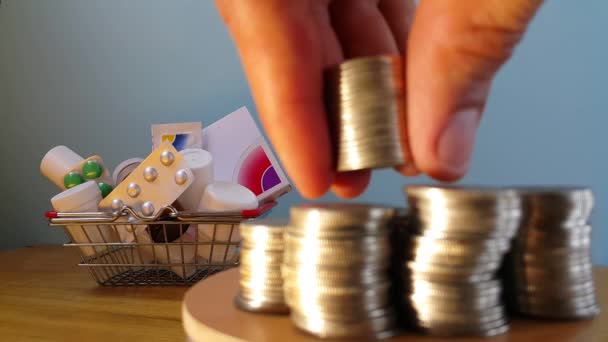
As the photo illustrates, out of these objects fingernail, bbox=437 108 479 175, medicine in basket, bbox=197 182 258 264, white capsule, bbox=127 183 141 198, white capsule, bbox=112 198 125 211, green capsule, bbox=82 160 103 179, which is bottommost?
medicine in basket, bbox=197 182 258 264

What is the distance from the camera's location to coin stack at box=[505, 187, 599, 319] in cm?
39

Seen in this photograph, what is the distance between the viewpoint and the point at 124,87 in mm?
1137

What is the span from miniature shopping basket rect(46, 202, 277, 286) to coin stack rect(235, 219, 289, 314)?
10.3 inches

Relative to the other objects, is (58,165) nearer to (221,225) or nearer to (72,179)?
(72,179)

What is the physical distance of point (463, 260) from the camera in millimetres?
355

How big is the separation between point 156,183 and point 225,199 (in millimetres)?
93

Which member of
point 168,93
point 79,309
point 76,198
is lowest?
point 79,309

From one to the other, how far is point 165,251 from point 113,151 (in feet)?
1.54

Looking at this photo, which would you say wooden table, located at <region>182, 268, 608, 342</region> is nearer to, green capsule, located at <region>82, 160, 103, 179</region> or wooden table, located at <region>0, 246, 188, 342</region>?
wooden table, located at <region>0, 246, 188, 342</region>

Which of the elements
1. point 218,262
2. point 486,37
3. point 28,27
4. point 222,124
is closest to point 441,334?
point 486,37

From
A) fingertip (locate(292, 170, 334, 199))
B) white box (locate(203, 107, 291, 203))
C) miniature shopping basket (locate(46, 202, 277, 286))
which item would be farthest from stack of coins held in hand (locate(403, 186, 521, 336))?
white box (locate(203, 107, 291, 203))

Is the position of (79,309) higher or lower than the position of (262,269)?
lower

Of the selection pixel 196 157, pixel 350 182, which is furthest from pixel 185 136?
pixel 350 182

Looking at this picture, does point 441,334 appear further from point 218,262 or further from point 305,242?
point 218,262
